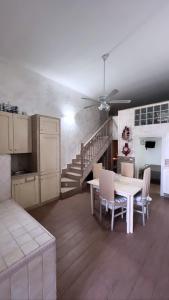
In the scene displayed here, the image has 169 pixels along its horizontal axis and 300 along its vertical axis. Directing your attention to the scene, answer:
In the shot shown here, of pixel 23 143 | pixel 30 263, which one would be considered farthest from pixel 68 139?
pixel 30 263

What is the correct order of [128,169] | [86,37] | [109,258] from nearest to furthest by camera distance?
[109,258] → [86,37] → [128,169]

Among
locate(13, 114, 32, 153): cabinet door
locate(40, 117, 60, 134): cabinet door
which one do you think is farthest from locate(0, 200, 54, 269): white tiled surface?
locate(40, 117, 60, 134): cabinet door

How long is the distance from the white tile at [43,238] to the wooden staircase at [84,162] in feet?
10.6

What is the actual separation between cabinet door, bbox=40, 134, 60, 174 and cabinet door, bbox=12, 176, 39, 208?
38 cm

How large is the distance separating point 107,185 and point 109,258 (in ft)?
3.74

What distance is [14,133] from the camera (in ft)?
11.6

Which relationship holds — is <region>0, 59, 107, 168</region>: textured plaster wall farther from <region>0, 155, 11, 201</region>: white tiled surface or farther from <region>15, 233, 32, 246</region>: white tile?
<region>15, 233, 32, 246</region>: white tile

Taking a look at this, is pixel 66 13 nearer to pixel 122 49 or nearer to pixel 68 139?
pixel 122 49

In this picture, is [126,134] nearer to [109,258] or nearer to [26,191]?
[26,191]

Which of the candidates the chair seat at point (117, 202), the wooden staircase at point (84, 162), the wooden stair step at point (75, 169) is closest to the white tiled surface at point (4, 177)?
the chair seat at point (117, 202)

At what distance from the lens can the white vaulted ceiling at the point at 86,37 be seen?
2.40 m

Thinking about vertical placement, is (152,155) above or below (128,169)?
above

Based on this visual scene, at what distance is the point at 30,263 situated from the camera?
3.18 feet

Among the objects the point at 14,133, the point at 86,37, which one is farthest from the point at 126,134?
the point at 14,133
